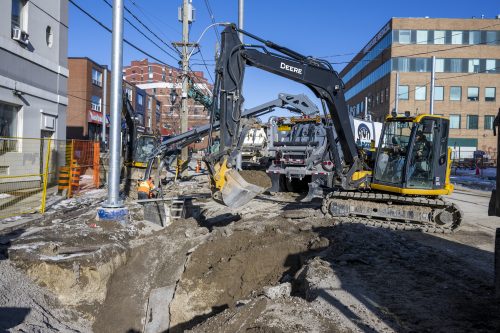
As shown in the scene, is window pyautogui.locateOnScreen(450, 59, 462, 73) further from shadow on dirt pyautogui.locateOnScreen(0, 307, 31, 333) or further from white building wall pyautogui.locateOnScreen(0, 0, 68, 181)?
shadow on dirt pyautogui.locateOnScreen(0, 307, 31, 333)

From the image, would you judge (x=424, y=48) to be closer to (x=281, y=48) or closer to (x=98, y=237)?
(x=281, y=48)

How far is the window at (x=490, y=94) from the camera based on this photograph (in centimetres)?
5309

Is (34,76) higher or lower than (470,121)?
lower

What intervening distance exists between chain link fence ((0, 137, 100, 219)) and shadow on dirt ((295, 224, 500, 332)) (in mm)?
8633

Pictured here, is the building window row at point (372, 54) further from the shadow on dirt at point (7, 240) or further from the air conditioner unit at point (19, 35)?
the shadow on dirt at point (7, 240)

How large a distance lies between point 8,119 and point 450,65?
50758mm

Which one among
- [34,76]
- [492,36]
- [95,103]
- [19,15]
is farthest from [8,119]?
[492,36]

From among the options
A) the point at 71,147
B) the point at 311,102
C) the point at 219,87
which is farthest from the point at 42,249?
the point at 311,102

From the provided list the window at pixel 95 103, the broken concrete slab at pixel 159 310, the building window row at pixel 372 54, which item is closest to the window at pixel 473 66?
the building window row at pixel 372 54

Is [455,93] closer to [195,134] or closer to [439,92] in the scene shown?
[439,92]

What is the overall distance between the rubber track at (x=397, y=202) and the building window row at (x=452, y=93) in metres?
46.7

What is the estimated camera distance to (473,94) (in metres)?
53.5

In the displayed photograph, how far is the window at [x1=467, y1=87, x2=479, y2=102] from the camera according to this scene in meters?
53.4

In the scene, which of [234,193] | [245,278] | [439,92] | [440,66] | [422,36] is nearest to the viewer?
[245,278]
